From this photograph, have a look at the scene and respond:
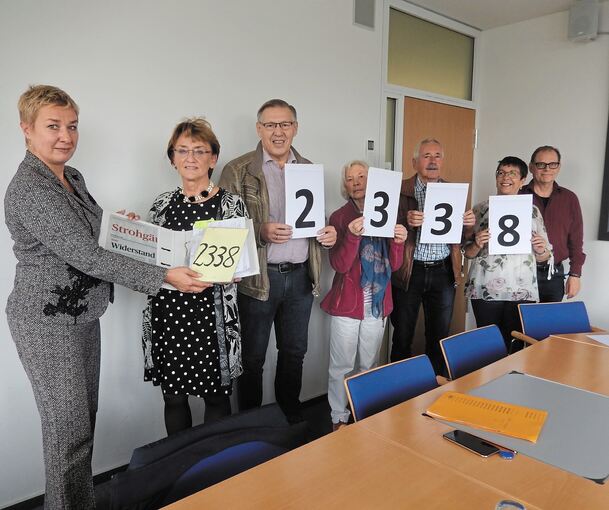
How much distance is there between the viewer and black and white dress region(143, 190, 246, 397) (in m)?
1.93

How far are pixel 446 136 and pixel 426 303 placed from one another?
185 cm

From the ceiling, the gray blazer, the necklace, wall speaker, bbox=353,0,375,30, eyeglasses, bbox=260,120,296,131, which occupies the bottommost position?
the gray blazer

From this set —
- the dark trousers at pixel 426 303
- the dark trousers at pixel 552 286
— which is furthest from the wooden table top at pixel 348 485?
the dark trousers at pixel 552 286

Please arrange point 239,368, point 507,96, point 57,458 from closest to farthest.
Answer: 1. point 57,458
2. point 239,368
3. point 507,96

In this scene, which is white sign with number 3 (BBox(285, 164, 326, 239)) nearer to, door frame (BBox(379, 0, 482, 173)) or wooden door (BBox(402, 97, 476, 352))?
door frame (BBox(379, 0, 482, 173))

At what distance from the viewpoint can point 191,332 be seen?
193 cm

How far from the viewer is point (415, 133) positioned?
3.91 metres

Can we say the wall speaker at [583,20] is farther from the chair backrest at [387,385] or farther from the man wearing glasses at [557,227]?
the chair backrest at [387,385]

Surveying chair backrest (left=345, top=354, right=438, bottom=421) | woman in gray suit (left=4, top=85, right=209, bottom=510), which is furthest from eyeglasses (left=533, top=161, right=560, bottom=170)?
woman in gray suit (left=4, top=85, right=209, bottom=510)

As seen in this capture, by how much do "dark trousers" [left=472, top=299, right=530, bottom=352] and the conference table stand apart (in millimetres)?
1652

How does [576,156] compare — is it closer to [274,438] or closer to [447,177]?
[447,177]

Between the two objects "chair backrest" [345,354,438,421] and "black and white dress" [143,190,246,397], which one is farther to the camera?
"black and white dress" [143,190,246,397]

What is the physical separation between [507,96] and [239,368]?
363 cm

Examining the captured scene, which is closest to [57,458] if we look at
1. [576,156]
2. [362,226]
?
[362,226]
